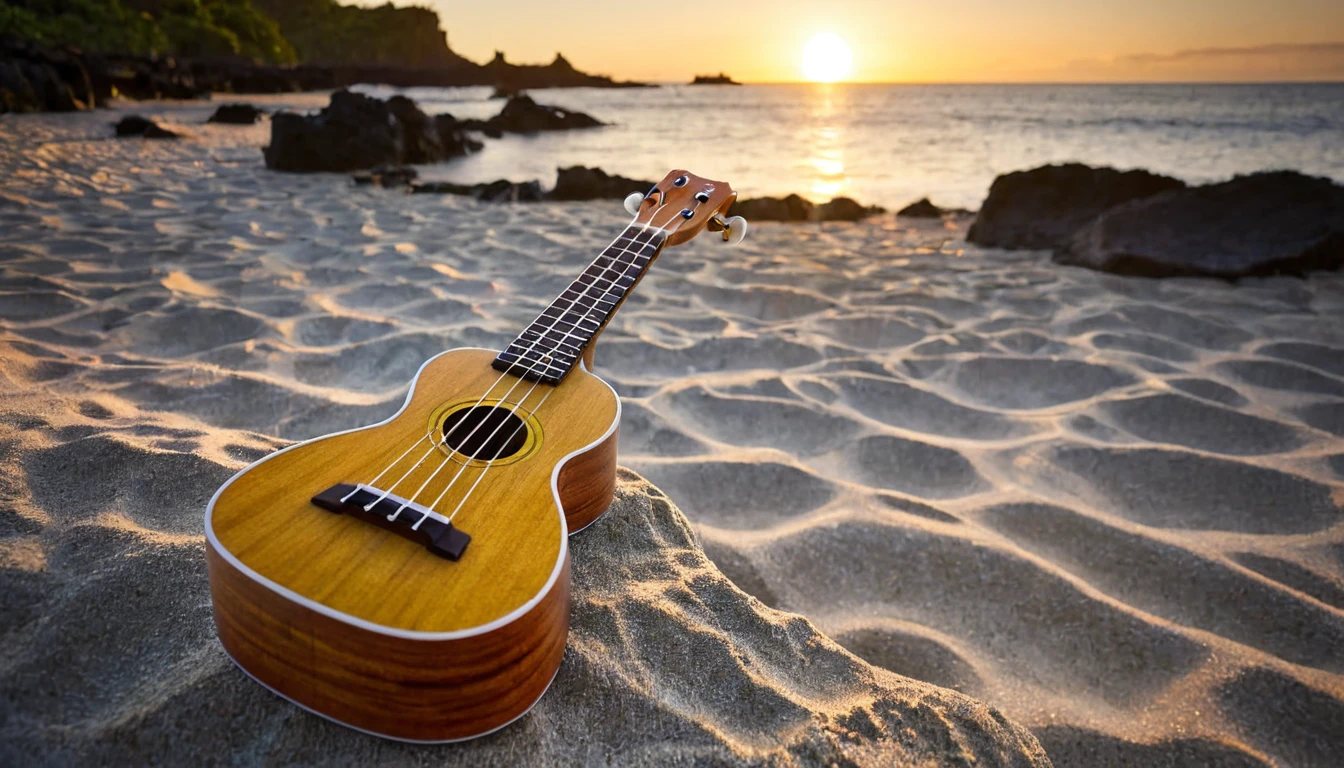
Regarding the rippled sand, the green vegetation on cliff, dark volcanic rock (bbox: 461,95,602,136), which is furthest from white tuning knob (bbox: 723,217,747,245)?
the green vegetation on cliff

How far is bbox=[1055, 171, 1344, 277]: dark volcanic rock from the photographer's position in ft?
13.2

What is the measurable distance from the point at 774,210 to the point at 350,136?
16.2 ft

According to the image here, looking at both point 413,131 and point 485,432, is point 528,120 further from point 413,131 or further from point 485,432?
point 485,432

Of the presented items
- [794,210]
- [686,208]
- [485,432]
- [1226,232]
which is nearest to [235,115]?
[794,210]

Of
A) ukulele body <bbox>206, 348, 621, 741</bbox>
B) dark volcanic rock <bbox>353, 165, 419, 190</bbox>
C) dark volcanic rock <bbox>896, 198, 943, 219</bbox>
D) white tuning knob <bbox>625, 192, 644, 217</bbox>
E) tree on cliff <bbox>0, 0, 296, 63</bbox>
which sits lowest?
ukulele body <bbox>206, 348, 621, 741</bbox>

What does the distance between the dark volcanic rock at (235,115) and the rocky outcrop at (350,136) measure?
15.5ft

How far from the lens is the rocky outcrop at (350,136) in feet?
23.2

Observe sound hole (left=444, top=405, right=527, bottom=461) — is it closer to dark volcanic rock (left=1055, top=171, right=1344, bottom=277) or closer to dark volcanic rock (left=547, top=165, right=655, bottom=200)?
dark volcanic rock (left=1055, top=171, right=1344, bottom=277)

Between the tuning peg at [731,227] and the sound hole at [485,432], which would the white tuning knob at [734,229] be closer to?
the tuning peg at [731,227]

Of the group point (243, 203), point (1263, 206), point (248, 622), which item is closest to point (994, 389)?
point (248, 622)

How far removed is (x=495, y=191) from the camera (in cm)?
643

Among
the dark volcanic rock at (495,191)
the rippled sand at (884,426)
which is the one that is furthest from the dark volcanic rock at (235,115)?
the rippled sand at (884,426)

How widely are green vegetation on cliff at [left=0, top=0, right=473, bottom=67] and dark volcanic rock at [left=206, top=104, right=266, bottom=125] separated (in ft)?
17.7

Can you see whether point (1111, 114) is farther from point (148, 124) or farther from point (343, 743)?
point (343, 743)
